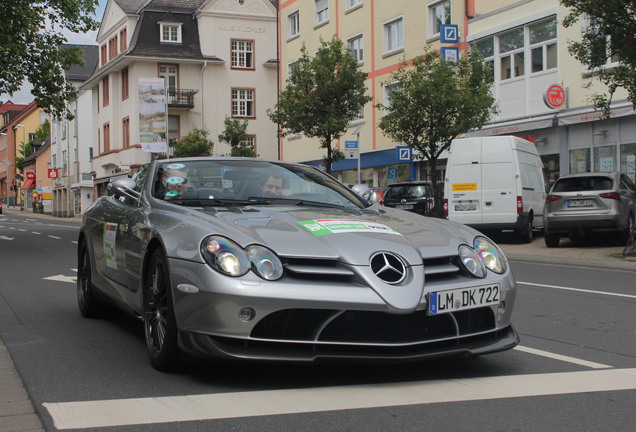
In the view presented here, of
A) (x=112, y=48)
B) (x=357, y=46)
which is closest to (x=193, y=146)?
(x=357, y=46)

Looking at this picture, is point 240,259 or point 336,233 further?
point 336,233

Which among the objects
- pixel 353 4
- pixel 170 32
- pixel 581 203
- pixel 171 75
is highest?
pixel 170 32

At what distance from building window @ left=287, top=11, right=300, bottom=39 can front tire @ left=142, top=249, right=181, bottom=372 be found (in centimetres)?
3822

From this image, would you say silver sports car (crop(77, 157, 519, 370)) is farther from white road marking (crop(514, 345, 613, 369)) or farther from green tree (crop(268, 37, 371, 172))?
green tree (crop(268, 37, 371, 172))

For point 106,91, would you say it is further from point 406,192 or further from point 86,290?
point 86,290

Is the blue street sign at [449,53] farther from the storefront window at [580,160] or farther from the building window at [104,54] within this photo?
the building window at [104,54]

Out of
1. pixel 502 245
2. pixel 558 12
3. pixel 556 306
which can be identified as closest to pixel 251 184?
pixel 556 306

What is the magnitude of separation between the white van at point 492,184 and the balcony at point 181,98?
36.1 metres

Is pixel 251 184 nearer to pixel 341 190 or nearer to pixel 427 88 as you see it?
pixel 341 190

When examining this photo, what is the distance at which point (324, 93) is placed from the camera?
2680cm

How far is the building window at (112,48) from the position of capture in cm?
5654

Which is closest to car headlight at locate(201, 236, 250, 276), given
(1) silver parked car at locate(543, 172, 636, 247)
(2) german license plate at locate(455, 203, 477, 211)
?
(1) silver parked car at locate(543, 172, 636, 247)

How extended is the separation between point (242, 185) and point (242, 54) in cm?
5082

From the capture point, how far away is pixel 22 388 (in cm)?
437
